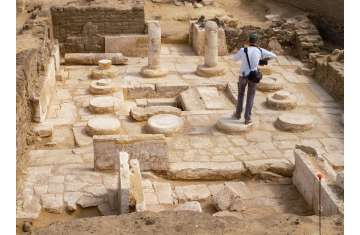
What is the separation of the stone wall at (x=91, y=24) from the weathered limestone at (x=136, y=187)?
8.41 meters

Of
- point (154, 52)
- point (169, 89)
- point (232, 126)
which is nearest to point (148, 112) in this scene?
point (232, 126)

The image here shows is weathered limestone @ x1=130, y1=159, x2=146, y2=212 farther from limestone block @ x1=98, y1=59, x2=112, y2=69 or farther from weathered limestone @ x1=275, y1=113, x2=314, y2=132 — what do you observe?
limestone block @ x1=98, y1=59, x2=112, y2=69

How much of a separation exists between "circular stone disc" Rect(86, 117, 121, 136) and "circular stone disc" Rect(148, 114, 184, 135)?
0.66 m

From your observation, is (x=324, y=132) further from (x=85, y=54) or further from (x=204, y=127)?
(x=85, y=54)

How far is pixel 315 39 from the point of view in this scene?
52.3ft

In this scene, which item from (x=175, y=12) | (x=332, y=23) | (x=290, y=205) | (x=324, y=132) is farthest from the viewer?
(x=175, y=12)

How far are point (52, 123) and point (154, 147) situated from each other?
10.3 feet

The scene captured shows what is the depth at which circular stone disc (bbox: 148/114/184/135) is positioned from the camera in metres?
10.8

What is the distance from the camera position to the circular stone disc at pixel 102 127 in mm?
10648

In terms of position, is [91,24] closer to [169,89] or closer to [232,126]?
[169,89]

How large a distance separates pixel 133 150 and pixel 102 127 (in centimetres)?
183

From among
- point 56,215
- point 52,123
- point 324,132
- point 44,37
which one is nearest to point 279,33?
point 324,132

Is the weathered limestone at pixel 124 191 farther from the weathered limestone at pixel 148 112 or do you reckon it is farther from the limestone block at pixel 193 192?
the weathered limestone at pixel 148 112

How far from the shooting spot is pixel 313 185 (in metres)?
8.27
